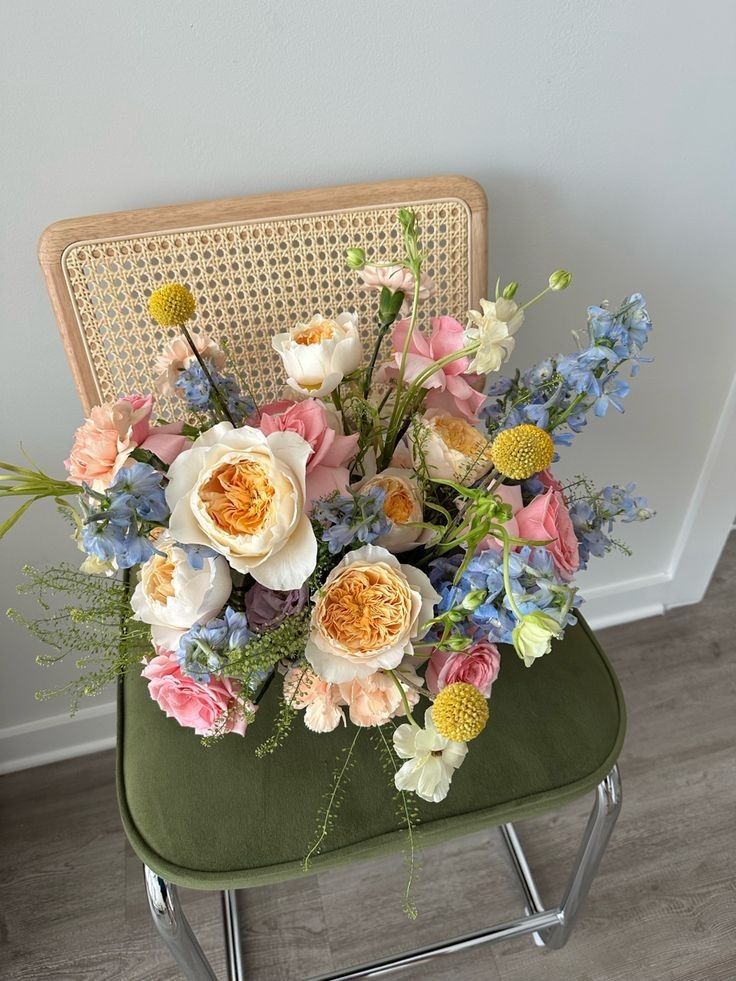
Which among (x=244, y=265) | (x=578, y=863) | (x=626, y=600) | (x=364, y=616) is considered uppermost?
(x=244, y=265)

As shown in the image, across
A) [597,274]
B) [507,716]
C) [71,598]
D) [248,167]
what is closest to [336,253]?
[248,167]

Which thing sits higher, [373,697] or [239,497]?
[239,497]

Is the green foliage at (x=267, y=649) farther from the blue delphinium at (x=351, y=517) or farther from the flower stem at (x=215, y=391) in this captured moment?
the flower stem at (x=215, y=391)

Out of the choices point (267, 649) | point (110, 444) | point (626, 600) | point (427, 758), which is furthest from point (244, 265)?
point (626, 600)

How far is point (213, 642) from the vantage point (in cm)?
56

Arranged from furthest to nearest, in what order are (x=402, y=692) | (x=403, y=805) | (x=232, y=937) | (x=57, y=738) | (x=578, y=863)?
(x=57, y=738)
(x=232, y=937)
(x=578, y=863)
(x=403, y=805)
(x=402, y=692)

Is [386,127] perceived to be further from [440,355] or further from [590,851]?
[590,851]

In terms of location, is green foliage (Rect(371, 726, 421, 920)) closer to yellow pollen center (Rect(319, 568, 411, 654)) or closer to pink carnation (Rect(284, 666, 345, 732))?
pink carnation (Rect(284, 666, 345, 732))

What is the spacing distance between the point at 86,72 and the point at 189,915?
116 cm

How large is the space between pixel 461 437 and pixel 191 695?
316 millimetres

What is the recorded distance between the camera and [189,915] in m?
1.17

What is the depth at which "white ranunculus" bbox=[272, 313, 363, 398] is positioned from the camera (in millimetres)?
598

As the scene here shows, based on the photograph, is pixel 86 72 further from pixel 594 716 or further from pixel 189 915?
pixel 189 915

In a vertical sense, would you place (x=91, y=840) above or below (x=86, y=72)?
below
